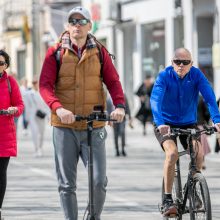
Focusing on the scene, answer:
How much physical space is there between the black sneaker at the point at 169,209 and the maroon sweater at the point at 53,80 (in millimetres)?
1445

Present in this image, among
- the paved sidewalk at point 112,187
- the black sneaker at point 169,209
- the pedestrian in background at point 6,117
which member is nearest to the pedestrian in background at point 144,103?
the paved sidewalk at point 112,187

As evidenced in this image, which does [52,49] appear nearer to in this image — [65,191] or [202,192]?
[65,191]

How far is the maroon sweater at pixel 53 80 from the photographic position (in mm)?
8938

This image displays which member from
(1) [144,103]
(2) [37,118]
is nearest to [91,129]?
(2) [37,118]

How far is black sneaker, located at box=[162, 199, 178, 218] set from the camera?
10.2 meters

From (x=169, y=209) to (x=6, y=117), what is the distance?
83.0 inches

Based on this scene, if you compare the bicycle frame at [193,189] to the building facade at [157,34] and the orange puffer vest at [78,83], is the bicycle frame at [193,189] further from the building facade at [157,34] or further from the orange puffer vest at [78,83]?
the building facade at [157,34]

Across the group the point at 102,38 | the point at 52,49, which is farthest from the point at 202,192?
the point at 102,38

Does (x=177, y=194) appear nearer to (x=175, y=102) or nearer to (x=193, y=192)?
(x=193, y=192)

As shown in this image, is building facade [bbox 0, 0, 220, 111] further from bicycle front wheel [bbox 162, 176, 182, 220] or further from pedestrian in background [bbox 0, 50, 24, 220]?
bicycle front wheel [bbox 162, 176, 182, 220]

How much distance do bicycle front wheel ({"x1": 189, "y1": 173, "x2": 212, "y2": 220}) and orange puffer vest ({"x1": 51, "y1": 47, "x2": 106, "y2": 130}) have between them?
3.97ft

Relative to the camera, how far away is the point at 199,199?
9.76 metres

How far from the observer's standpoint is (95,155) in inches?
359

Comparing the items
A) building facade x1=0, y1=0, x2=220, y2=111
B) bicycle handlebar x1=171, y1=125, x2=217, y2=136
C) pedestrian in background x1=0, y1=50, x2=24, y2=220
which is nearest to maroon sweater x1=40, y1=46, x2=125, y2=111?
bicycle handlebar x1=171, y1=125, x2=217, y2=136
